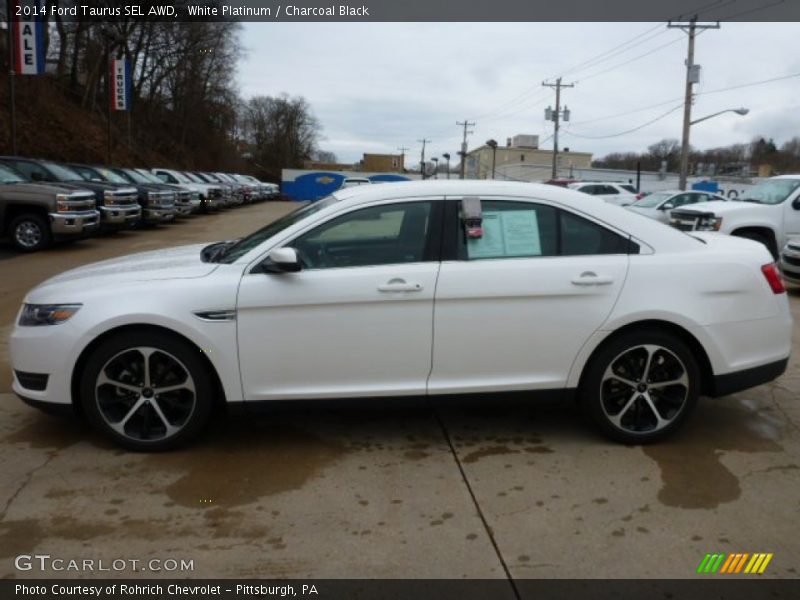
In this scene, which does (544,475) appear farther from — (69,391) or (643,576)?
(69,391)

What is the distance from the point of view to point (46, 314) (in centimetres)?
385

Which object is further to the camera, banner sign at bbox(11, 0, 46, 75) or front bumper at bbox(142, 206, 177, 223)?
banner sign at bbox(11, 0, 46, 75)

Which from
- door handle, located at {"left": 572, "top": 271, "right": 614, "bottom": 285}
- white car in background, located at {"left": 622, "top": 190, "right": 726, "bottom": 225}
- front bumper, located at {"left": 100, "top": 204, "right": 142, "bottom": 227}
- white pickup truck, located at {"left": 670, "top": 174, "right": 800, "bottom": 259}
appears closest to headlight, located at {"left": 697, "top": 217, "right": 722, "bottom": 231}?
white pickup truck, located at {"left": 670, "top": 174, "right": 800, "bottom": 259}

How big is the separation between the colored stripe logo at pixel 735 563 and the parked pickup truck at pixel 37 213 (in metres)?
12.9

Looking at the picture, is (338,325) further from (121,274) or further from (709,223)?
(709,223)

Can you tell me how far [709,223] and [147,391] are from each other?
1065 cm

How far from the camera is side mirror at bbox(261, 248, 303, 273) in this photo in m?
3.69

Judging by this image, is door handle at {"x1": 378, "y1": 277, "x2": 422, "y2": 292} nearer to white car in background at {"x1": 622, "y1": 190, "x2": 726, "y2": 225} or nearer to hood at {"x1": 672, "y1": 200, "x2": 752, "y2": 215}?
hood at {"x1": 672, "y1": 200, "x2": 752, "y2": 215}

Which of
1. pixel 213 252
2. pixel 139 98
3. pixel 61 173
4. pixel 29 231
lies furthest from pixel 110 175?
pixel 139 98

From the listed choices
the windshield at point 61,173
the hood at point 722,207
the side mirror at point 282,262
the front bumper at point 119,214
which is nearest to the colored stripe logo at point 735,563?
the side mirror at point 282,262

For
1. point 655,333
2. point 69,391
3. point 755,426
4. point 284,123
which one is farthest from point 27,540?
point 284,123

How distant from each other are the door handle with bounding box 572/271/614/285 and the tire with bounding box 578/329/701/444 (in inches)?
14.0

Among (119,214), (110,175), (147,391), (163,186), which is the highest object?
(110,175)

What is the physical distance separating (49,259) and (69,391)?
9.80 m
